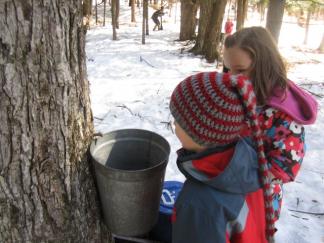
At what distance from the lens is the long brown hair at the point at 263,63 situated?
173 centimetres

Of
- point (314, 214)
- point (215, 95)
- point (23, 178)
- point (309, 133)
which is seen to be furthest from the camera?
point (309, 133)

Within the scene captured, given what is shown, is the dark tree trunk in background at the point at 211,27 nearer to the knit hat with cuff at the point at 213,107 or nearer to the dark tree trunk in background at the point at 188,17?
the dark tree trunk in background at the point at 188,17

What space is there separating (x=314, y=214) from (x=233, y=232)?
5.87ft

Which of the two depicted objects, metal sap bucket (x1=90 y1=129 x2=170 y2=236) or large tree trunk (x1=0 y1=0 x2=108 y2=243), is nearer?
large tree trunk (x1=0 y1=0 x2=108 y2=243)

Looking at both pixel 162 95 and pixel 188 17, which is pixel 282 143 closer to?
pixel 162 95

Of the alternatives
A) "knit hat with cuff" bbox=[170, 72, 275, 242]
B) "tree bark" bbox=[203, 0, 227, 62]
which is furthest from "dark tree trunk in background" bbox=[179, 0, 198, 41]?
"knit hat with cuff" bbox=[170, 72, 275, 242]

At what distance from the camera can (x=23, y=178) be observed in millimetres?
1498

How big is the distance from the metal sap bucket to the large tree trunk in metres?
0.12

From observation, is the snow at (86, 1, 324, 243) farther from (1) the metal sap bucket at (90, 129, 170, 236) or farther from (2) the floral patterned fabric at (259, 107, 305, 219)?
(1) the metal sap bucket at (90, 129, 170, 236)

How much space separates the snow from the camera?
292cm

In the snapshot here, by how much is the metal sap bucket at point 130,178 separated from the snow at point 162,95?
1276 mm

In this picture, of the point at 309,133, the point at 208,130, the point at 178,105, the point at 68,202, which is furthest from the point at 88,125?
the point at 309,133

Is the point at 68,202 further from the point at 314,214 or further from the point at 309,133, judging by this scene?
the point at 309,133

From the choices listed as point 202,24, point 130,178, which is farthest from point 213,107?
point 202,24
